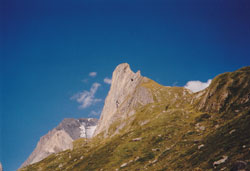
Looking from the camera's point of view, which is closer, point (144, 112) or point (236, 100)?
Result: point (236, 100)

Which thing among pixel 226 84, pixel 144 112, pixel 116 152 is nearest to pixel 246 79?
pixel 226 84

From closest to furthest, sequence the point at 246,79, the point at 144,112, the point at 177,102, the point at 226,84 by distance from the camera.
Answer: the point at 246,79 → the point at 226,84 → the point at 177,102 → the point at 144,112

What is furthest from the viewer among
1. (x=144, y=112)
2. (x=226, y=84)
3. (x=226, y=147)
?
(x=144, y=112)

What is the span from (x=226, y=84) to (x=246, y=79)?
7912 mm

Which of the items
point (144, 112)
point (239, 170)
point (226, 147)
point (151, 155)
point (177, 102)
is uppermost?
point (144, 112)

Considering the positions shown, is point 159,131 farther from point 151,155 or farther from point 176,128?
point 151,155

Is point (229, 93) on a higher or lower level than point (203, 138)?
higher

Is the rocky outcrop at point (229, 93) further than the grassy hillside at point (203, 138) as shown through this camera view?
Yes

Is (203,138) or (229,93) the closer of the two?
(203,138)

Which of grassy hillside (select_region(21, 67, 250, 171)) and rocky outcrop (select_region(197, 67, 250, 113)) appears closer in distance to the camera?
grassy hillside (select_region(21, 67, 250, 171))

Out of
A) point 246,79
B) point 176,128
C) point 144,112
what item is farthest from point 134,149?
point 144,112

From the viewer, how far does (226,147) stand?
36.5m

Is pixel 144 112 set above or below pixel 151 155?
above

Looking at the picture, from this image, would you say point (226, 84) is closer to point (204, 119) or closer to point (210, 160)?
point (204, 119)
